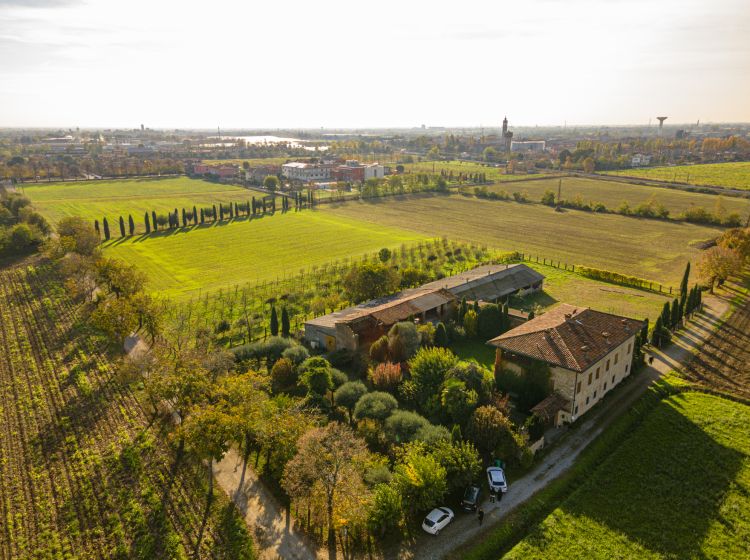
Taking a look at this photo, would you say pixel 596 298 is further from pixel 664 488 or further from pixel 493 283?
pixel 664 488

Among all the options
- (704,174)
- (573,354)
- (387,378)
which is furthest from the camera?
(704,174)

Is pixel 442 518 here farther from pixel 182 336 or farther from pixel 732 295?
pixel 732 295

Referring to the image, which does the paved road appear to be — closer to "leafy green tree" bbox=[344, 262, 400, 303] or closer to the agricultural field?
"leafy green tree" bbox=[344, 262, 400, 303]

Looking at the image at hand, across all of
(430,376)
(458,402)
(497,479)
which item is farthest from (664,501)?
(430,376)

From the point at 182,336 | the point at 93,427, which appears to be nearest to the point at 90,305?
the point at 182,336

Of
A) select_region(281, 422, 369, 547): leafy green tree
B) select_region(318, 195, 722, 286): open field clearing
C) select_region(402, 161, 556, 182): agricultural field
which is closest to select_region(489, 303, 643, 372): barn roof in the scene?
select_region(281, 422, 369, 547): leafy green tree

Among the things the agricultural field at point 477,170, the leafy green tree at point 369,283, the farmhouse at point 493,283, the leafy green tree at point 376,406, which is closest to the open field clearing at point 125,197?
the leafy green tree at point 369,283

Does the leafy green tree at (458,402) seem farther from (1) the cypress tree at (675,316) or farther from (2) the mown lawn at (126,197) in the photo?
(2) the mown lawn at (126,197)
